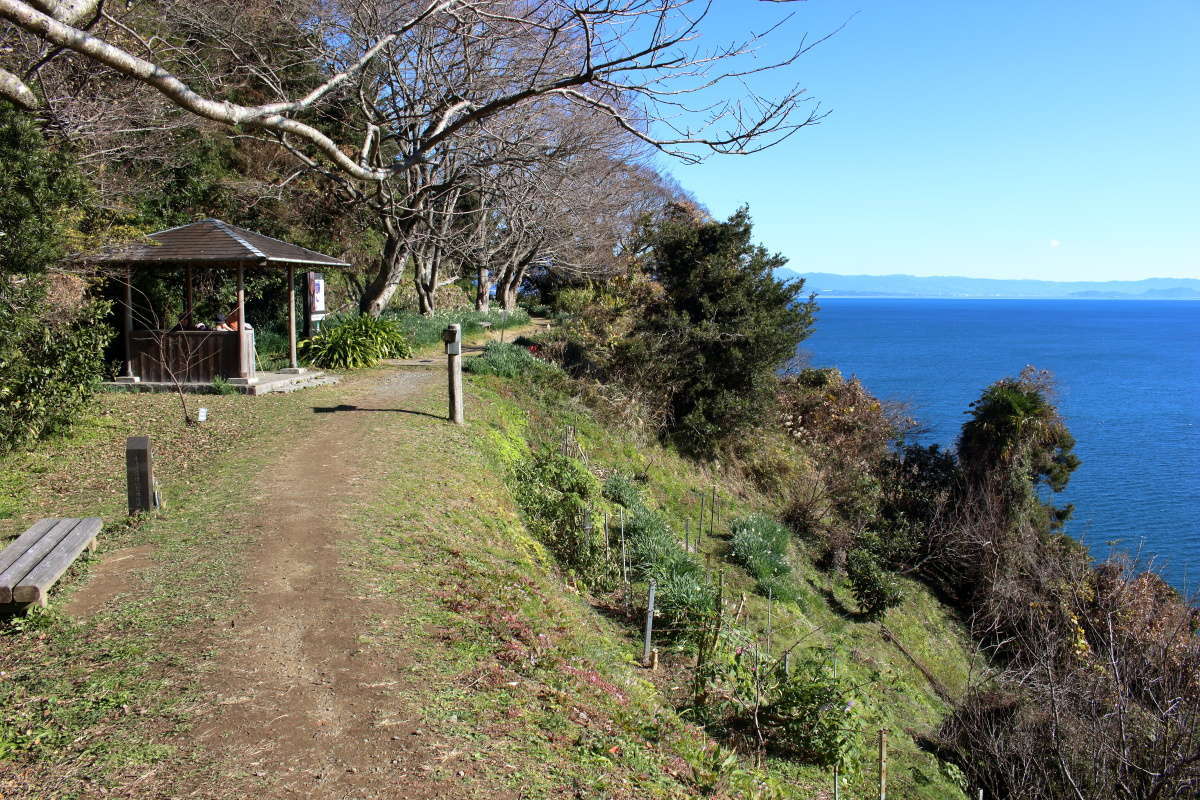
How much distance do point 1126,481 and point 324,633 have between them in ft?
118

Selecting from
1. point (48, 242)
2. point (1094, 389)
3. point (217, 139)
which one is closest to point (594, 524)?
point (48, 242)

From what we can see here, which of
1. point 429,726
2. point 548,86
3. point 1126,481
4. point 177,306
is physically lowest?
point 1126,481

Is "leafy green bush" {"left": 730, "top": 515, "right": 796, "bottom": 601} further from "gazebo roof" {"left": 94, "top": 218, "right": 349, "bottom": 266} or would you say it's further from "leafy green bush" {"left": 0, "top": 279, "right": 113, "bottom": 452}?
"leafy green bush" {"left": 0, "top": 279, "right": 113, "bottom": 452}

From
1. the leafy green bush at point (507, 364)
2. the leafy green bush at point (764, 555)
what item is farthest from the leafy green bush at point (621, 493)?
the leafy green bush at point (507, 364)

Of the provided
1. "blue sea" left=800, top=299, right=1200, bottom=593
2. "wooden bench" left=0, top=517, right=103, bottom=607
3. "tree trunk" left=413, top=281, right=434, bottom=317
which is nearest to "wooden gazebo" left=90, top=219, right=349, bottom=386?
"wooden bench" left=0, top=517, right=103, bottom=607

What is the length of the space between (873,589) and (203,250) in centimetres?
1462

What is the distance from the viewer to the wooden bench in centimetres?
558

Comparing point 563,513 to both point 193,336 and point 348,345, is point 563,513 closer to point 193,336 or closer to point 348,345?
point 193,336

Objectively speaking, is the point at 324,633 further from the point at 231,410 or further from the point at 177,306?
the point at 177,306

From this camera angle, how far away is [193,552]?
23.6 ft

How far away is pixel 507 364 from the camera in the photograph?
61.8ft

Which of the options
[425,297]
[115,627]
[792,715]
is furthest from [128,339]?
[792,715]

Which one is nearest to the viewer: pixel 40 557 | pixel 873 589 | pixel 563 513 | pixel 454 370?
pixel 40 557

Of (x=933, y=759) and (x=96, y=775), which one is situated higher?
(x=96, y=775)
